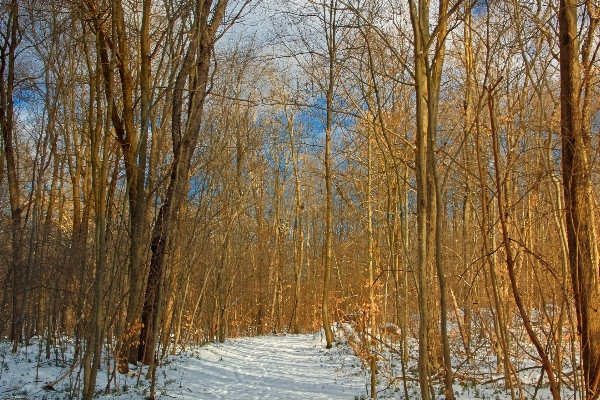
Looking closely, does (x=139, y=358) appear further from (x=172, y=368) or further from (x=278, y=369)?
(x=278, y=369)

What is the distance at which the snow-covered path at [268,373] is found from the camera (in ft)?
22.7

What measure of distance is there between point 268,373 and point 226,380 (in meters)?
1.03

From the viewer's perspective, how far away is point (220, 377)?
8.40 m

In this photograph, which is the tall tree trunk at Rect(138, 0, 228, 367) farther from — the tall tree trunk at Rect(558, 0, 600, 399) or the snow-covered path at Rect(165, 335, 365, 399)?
the tall tree trunk at Rect(558, 0, 600, 399)

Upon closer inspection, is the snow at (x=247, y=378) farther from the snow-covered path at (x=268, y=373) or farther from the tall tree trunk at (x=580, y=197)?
the tall tree trunk at (x=580, y=197)

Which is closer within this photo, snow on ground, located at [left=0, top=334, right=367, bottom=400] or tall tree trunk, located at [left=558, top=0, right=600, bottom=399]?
tall tree trunk, located at [left=558, top=0, right=600, bottom=399]

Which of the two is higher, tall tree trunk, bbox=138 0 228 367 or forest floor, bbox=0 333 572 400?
tall tree trunk, bbox=138 0 228 367

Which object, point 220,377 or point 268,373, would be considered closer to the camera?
point 220,377

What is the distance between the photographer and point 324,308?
1282cm

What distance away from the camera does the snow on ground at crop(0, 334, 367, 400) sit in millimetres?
6371

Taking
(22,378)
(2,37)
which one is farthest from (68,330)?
(2,37)

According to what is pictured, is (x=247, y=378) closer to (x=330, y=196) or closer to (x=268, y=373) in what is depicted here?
(x=268, y=373)

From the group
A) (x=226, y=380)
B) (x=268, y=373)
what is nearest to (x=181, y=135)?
(x=226, y=380)

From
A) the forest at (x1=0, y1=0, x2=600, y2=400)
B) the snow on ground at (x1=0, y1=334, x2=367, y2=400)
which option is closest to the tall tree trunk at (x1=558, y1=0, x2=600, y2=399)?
the forest at (x1=0, y1=0, x2=600, y2=400)
